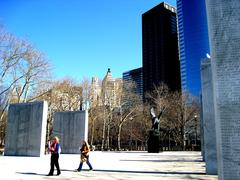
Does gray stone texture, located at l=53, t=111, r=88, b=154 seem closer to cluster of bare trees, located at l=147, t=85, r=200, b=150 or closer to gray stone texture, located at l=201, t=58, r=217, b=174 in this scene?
cluster of bare trees, located at l=147, t=85, r=200, b=150

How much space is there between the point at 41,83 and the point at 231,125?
31960mm

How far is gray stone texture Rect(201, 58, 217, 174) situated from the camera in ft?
37.3

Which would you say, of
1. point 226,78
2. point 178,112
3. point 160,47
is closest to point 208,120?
point 226,78

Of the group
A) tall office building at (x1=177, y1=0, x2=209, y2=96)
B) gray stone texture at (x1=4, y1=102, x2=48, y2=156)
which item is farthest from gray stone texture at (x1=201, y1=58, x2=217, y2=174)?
tall office building at (x1=177, y1=0, x2=209, y2=96)

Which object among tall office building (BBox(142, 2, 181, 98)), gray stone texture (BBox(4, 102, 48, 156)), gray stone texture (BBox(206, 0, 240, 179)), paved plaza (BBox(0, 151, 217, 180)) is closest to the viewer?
gray stone texture (BBox(206, 0, 240, 179))

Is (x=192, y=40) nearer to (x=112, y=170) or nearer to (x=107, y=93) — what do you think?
(x=107, y=93)

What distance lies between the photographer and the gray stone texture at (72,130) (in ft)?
103

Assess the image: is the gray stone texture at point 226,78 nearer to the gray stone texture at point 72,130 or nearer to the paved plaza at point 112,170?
the paved plaza at point 112,170

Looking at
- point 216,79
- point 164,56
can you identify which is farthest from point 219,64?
point 164,56

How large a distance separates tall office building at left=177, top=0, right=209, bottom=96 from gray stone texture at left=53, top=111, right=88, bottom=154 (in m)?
69.2

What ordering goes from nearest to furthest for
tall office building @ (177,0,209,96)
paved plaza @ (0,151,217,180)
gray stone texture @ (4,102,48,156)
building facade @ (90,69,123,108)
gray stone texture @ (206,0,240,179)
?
1. gray stone texture @ (206,0,240,179)
2. paved plaza @ (0,151,217,180)
3. gray stone texture @ (4,102,48,156)
4. building facade @ (90,69,123,108)
5. tall office building @ (177,0,209,96)

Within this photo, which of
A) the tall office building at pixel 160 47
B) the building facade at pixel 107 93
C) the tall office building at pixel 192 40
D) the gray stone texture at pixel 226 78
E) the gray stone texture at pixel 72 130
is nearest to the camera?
the gray stone texture at pixel 226 78

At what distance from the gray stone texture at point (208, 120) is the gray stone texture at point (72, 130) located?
21.0m

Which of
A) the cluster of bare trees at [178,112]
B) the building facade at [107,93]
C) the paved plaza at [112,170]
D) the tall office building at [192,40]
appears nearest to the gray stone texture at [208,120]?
the paved plaza at [112,170]
